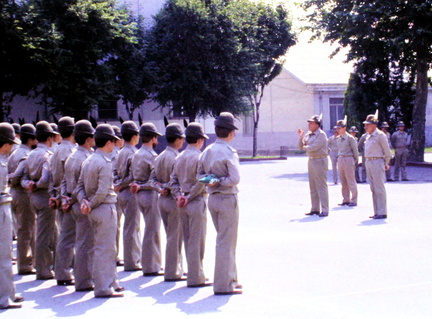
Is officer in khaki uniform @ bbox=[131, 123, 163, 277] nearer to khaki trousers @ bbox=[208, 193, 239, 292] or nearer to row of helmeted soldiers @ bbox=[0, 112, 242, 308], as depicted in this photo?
row of helmeted soldiers @ bbox=[0, 112, 242, 308]

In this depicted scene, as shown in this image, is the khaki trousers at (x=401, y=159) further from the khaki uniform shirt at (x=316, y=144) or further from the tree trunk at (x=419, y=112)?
the khaki uniform shirt at (x=316, y=144)

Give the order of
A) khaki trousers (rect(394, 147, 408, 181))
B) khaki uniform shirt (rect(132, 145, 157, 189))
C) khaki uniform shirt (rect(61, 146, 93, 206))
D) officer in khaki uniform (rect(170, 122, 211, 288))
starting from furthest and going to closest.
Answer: khaki trousers (rect(394, 147, 408, 181)) < khaki uniform shirt (rect(132, 145, 157, 189)) < khaki uniform shirt (rect(61, 146, 93, 206)) < officer in khaki uniform (rect(170, 122, 211, 288))

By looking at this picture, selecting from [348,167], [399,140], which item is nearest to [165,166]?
[348,167]

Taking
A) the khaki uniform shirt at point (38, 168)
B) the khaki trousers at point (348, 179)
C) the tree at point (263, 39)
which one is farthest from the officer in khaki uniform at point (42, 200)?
the tree at point (263, 39)

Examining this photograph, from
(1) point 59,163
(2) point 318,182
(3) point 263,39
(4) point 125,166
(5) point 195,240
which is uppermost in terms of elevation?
(3) point 263,39

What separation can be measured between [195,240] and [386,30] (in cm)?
2447

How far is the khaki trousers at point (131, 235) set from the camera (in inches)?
414

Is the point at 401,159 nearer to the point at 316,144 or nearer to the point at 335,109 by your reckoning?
the point at 316,144

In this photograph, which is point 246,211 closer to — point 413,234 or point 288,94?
point 413,234

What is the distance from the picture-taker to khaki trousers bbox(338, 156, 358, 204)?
58.3ft

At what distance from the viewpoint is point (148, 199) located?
10227 millimetres

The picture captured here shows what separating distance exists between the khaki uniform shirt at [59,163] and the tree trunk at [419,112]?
80.5ft

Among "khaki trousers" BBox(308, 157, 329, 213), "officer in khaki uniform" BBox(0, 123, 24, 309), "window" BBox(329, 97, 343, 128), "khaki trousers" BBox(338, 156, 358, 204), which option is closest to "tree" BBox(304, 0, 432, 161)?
"khaki trousers" BBox(338, 156, 358, 204)

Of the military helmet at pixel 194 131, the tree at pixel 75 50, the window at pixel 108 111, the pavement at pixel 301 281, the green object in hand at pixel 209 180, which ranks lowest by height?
the pavement at pixel 301 281
